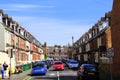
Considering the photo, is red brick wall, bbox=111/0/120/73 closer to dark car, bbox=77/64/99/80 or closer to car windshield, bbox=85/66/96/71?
car windshield, bbox=85/66/96/71

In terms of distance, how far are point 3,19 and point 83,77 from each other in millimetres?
28532

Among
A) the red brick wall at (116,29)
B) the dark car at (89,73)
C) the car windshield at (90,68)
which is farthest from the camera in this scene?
the red brick wall at (116,29)

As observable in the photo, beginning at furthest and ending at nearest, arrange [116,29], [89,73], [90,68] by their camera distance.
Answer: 1. [116,29]
2. [90,68]
3. [89,73]

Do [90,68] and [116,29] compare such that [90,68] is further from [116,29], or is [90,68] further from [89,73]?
[116,29]

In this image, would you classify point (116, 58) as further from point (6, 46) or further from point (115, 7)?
point (6, 46)

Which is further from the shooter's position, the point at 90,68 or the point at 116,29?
the point at 116,29

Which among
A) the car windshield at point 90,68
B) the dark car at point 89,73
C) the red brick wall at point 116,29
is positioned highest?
the red brick wall at point 116,29

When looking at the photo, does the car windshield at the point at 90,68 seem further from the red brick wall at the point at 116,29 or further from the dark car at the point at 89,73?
the red brick wall at the point at 116,29

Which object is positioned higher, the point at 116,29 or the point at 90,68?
the point at 116,29

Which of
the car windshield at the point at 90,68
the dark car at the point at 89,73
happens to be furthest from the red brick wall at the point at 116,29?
the dark car at the point at 89,73

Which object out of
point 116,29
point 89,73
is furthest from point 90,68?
point 116,29

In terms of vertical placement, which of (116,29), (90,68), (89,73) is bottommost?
(89,73)

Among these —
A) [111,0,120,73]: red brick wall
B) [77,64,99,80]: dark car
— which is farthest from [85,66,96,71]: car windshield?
[111,0,120,73]: red brick wall

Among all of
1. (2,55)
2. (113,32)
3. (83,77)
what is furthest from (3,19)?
(83,77)
